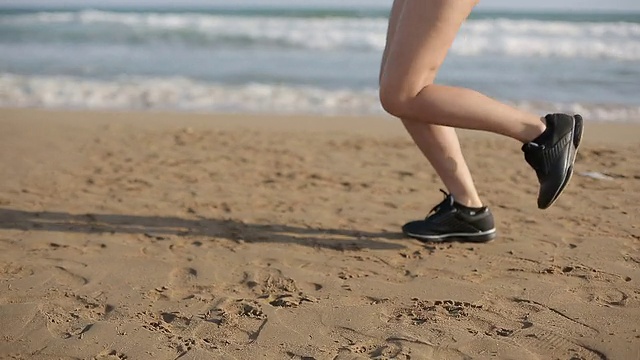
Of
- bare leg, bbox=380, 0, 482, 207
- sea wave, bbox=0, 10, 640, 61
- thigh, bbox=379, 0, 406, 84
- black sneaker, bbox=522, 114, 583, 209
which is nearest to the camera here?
black sneaker, bbox=522, 114, 583, 209

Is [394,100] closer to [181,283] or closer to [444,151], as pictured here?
[444,151]

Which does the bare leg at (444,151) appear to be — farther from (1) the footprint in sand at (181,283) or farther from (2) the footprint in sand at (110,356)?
(2) the footprint in sand at (110,356)

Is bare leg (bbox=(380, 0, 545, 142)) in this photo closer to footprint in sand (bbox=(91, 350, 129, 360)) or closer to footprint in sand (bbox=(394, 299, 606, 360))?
footprint in sand (bbox=(394, 299, 606, 360))

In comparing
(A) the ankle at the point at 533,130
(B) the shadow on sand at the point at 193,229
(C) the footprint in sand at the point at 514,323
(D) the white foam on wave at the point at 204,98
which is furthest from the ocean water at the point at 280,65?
(C) the footprint in sand at the point at 514,323

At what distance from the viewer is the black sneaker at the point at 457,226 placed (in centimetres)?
327

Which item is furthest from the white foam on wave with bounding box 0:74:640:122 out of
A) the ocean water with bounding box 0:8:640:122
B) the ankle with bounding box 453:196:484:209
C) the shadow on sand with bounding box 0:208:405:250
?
the ankle with bounding box 453:196:484:209

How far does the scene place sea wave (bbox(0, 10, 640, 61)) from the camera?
14922 millimetres

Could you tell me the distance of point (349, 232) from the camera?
136 inches

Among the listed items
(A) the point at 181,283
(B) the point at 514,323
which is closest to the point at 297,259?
(A) the point at 181,283

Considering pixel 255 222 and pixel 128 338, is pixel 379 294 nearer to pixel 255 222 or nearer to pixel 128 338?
pixel 128 338

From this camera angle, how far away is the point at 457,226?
3291 millimetres

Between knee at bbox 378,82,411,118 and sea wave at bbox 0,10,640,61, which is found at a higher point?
knee at bbox 378,82,411,118

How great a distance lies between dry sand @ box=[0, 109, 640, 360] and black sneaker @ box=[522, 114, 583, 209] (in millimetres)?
303

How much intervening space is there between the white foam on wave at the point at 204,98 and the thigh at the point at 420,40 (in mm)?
4775
